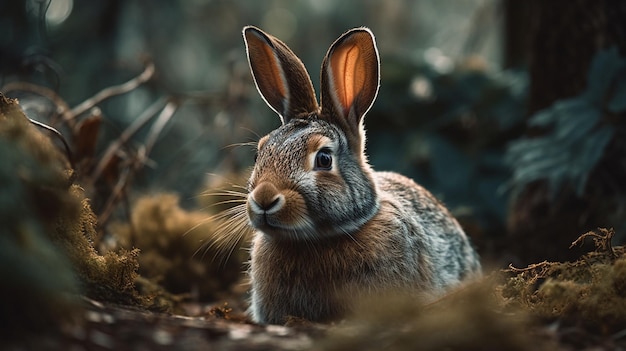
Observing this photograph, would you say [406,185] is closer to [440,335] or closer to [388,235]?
[388,235]

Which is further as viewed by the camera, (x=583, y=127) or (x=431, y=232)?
(x=583, y=127)

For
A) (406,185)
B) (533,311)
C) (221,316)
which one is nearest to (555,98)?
(406,185)

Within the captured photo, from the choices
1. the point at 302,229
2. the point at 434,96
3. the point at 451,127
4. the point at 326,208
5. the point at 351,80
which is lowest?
the point at 302,229

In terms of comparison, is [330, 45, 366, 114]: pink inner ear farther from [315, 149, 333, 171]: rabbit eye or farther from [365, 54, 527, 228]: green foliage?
[365, 54, 527, 228]: green foliage

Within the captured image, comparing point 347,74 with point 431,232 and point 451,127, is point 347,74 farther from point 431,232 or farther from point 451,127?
point 451,127

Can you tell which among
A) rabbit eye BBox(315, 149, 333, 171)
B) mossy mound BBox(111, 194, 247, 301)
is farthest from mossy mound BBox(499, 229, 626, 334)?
mossy mound BBox(111, 194, 247, 301)

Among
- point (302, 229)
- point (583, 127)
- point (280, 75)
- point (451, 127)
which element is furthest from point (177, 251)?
point (583, 127)

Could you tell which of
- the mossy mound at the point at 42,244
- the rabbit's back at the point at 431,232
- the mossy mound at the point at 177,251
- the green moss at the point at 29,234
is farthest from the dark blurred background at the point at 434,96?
the green moss at the point at 29,234
